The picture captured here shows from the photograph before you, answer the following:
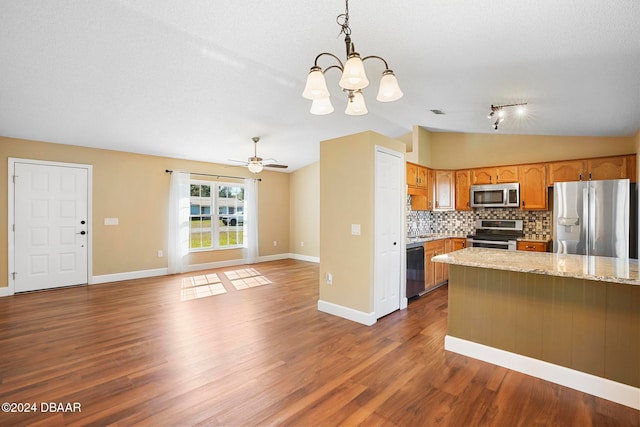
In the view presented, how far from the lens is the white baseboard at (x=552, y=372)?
6.88 ft

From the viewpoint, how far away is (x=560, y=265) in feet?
7.54

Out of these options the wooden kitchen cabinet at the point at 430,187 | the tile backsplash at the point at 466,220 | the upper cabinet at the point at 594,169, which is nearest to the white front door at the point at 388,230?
the tile backsplash at the point at 466,220

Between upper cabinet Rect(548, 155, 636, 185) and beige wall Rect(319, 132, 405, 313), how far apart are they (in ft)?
8.79

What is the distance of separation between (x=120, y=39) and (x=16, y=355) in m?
3.13

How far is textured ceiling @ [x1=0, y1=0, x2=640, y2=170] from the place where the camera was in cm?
208

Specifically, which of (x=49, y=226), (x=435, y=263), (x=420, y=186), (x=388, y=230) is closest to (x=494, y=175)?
(x=420, y=186)

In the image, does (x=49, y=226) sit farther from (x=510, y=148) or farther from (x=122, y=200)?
(x=510, y=148)

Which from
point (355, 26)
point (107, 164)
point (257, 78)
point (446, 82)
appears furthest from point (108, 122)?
point (446, 82)

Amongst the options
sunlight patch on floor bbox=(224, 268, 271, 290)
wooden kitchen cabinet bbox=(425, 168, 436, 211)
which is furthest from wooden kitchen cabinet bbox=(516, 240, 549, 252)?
sunlight patch on floor bbox=(224, 268, 271, 290)

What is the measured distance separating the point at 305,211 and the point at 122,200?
14.1 ft

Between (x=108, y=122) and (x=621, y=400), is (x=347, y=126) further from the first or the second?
(x=621, y=400)

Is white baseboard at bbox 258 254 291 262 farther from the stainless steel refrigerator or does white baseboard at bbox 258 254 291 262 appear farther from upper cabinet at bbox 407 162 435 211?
the stainless steel refrigerator

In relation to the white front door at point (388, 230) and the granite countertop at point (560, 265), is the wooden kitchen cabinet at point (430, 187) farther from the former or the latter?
the granite countertop at point (560, 265)

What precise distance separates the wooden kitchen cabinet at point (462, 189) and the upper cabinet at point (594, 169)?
3.99ft
